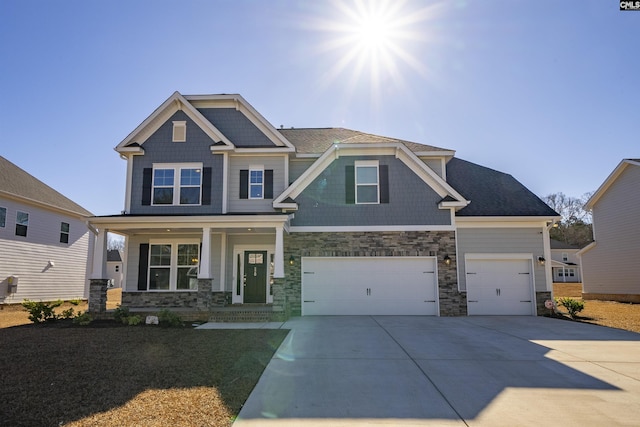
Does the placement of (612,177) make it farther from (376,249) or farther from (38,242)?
(38,242)

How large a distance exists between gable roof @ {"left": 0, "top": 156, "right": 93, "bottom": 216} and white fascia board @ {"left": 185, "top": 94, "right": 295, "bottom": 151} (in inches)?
371

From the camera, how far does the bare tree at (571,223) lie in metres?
52.9

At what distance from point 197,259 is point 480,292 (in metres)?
10.3

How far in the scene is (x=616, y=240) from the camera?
21.1 meters

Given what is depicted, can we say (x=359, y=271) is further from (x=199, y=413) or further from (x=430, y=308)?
(x=199, y=413)

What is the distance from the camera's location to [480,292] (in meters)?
14.1

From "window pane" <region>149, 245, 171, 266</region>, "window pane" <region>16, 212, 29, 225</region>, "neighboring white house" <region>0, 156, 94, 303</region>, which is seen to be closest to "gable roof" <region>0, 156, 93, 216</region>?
"neighboring white house" <region>0, 156, 94, 303</region>

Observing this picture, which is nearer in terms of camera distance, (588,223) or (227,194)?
(227,194)

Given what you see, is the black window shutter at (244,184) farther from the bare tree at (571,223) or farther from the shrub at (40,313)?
the bare tree at (571,223)

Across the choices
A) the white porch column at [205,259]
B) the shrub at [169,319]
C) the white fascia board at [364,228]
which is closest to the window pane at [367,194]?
the white fascia board at [364,228]

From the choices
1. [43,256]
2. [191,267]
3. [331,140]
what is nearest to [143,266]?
[191,267]

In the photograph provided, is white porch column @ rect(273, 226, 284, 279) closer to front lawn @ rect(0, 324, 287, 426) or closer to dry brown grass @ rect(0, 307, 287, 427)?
dry brown grass @ rect(0, 307, 287, 427)

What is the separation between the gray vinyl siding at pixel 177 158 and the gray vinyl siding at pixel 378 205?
10.4 feet

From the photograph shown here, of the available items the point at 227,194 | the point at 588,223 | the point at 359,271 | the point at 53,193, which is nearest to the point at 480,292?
the point at 359,271
